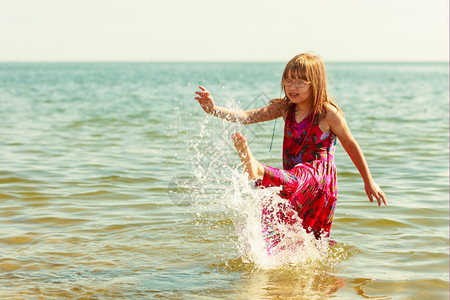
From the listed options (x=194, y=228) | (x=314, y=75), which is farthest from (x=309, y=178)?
(x=194, y=228)

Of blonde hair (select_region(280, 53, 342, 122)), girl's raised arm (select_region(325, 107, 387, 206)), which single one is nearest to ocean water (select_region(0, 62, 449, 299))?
blonde hair (select_region(280, 53, 342, 122))

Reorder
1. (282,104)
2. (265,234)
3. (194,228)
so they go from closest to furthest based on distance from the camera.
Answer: (282,104) → (265,234) → (194,228)

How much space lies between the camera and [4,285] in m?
4.11

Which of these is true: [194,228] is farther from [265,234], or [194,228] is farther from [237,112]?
[237,112]

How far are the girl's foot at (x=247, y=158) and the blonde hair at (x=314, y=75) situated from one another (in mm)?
729

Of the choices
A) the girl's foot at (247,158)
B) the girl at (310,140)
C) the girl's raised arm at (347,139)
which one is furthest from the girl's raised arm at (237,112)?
the girl's foot at (247,158)

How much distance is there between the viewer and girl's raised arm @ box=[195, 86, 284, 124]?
4363 mm

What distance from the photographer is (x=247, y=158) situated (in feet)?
12.2

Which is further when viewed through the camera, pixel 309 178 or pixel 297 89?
pixel 297 89

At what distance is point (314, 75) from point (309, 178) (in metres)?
0.73

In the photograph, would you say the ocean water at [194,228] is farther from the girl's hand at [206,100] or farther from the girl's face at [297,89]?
the girl's face at [297,89]

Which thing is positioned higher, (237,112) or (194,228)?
(237,112)

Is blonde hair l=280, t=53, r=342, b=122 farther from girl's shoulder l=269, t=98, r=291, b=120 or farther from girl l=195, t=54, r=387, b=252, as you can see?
girl's shoulder l=269, t=98, r=291, b=120

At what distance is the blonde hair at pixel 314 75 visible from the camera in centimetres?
420
